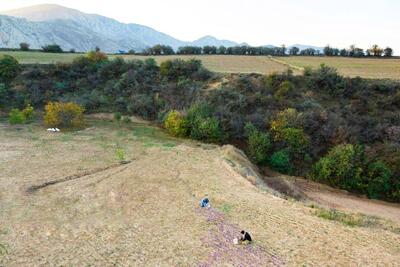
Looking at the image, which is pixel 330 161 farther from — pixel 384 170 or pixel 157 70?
pixel 157 70

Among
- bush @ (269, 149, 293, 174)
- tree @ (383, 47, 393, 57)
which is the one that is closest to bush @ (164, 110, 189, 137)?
bush @ (269, 149, 293, 174)

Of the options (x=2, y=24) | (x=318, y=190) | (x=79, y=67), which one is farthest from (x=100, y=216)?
(x=2, y=24)

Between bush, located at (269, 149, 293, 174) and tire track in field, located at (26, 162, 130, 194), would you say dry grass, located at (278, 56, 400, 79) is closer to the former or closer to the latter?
bush, located at (269, 149, 293, 174)

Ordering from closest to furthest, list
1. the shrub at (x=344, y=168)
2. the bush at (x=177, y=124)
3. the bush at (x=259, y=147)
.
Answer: the shrub at (x=344, y=168)
the bush at (x=259, y=147)
the bush at (x=177, y=124)

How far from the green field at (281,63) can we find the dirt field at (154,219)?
81.1ft

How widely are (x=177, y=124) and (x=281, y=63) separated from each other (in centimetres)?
2609

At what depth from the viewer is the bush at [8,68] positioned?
45.9m

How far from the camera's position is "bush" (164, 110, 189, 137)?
111 feet

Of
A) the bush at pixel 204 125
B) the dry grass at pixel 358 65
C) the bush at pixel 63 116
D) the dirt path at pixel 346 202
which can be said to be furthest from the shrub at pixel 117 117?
the dry grass at pixel 358 65

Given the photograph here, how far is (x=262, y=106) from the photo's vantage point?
37594 mm

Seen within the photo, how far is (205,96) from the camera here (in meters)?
39.8

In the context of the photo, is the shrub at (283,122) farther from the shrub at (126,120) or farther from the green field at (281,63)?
the shrub at (126,120)

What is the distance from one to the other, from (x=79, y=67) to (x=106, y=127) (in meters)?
16.1

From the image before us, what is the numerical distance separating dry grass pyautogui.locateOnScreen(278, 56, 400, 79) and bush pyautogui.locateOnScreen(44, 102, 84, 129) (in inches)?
1111
